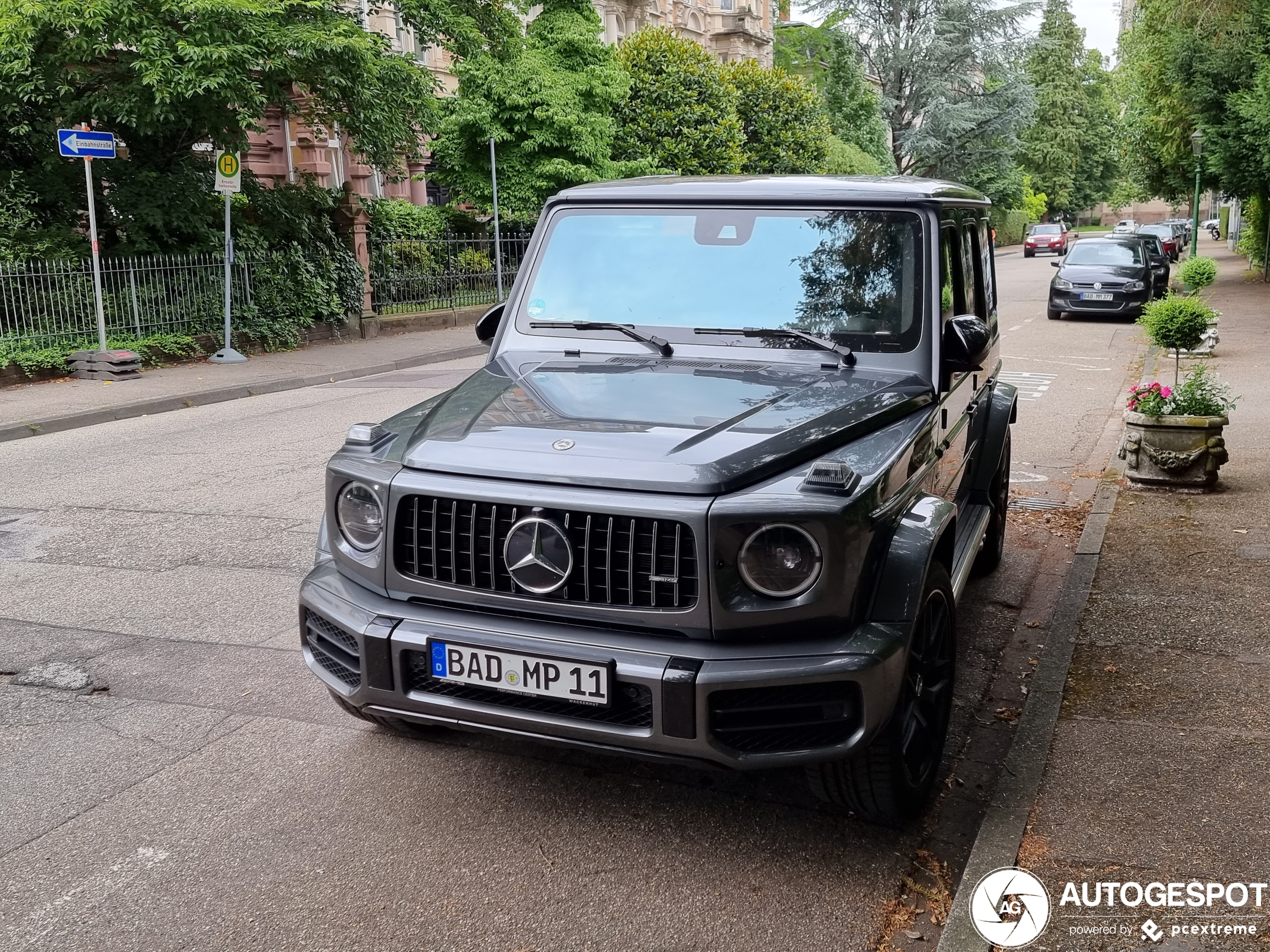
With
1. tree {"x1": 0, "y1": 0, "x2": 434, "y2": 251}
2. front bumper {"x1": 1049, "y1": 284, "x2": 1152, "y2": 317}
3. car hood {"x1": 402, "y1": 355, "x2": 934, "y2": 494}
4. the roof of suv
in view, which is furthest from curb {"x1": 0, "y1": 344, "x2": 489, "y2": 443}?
front bumper {"x1": 1049, "y1": 284, "x2": 1152, "y2": 317}

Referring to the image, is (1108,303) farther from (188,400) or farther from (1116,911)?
(1116,911)

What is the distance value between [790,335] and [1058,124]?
315ft

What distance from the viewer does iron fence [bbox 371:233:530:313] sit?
23.2 metres

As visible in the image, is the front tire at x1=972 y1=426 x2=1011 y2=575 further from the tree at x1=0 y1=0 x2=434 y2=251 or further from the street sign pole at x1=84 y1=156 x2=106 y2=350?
the tree at x1=0 y1=0 x2=434 y2=251

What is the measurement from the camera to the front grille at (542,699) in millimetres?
3166

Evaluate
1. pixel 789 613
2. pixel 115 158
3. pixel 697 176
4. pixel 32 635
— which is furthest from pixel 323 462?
pixel 115 158

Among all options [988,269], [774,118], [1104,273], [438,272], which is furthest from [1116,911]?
[774,118]

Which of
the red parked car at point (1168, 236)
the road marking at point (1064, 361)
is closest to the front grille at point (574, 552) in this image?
the road marking at point (1064, 361)

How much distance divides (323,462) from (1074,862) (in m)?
7.52

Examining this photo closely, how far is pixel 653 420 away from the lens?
3.56m

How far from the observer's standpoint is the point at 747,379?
4.01 meters

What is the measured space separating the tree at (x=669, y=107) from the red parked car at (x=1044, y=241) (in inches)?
1181

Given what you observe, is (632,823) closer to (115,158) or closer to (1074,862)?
A: (1074,862)

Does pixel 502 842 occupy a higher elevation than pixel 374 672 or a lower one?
lower
